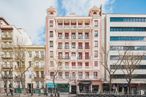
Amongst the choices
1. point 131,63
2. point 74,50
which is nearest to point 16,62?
point 74,50

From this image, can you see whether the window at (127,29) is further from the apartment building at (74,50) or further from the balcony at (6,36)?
the balcony at (6,36)

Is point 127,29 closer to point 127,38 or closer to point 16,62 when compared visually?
point 127,38

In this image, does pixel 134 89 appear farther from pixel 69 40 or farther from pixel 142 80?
pixel 69 40

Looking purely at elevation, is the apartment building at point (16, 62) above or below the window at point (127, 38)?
below

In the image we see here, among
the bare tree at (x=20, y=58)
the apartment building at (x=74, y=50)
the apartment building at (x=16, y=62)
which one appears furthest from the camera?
the apartment building at (x=16, y=62)

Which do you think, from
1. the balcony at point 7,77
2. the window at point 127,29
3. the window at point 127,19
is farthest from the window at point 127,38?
the balcony at point 7,77

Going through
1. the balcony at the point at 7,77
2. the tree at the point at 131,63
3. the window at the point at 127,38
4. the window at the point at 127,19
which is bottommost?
the balcony at the point at 7,77

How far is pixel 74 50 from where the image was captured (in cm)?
9069

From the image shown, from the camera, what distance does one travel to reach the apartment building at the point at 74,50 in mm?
88875

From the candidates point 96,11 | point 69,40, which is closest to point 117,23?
point 96,11

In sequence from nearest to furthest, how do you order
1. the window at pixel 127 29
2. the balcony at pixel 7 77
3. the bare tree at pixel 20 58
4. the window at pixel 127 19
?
1. the bare tree at pixel 20 58
2. the balcony at pixel 7 77
3. the window at pixel 127 29
4. the window at pixel 127 19

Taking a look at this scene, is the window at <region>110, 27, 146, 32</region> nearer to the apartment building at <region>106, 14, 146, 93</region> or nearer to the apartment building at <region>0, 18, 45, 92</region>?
the apartment building at <region>106, 14, 146, 93</region>

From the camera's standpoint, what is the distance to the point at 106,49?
90625 millimetres

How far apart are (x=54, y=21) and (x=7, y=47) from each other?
48.0 ft
